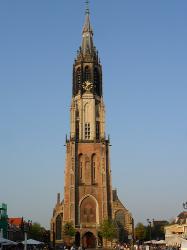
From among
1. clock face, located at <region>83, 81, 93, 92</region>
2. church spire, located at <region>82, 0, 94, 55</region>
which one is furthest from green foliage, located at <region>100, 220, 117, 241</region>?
church spire, located at <region>82, 0, 94, 55</region>

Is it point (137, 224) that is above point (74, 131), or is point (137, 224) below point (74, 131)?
below

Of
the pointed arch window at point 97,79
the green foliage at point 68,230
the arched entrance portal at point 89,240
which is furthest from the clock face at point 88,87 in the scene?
the arched entrance portal at point 89,240

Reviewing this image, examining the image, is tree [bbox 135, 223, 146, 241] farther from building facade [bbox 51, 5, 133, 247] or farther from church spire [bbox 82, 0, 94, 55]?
church spire [bbox 82, 0, 94, 55]

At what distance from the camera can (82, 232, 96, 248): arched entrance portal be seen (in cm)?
8281

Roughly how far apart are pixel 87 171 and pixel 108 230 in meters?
14.3

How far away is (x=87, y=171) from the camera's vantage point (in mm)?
85562

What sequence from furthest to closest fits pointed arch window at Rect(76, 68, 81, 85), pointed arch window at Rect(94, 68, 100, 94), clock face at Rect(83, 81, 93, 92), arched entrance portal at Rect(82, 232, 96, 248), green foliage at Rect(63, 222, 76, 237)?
pointed arch window at Rect(94, 68, 100, 94) → pointed arch window at Rect(76, 68, 81, 85) → clock face at Rect(83, 81, 93, 92) → arched entrance portal at Rect(82, 232, 96, 248) → green foliage at Rect(63, 222, 76, 237)

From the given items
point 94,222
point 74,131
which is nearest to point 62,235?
point 94,222

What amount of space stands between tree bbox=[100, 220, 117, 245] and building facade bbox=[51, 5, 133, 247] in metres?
3.38

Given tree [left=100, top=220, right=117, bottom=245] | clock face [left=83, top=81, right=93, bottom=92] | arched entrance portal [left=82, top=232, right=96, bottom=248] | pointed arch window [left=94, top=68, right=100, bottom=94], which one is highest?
pointed arch window [left=94, top=68, right=100, bottom=94]

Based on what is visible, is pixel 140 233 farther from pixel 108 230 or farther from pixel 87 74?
pixel 87 74

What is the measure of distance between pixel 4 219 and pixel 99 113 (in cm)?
3206

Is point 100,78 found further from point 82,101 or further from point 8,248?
point 8,248

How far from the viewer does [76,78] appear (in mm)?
95688
